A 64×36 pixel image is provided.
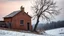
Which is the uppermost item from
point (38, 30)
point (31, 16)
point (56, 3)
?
point (56, 3)

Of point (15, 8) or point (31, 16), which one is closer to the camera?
point (15, 8)

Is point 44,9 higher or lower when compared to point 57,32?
higher

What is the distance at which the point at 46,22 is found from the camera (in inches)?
361

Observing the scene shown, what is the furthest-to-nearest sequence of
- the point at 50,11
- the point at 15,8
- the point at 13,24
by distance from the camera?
1. the point at 50,11
2. the point at 13,24
3. the point at 15,8

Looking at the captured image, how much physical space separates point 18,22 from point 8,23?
1.69ft

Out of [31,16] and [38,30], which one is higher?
[31,16]

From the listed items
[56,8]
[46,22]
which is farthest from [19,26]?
[56,8]

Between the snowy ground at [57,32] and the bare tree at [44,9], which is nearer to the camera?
the snowy ground at [57,32]

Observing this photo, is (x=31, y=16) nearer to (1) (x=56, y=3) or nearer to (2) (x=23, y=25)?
(2) (x=23, y=25)

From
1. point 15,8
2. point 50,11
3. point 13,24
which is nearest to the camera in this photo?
point 15,8

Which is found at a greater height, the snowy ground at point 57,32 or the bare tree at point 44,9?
the bare tree at point 44,9

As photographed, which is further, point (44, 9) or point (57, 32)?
point (44, 9)

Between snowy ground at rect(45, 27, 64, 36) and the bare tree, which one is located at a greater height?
the bare tree

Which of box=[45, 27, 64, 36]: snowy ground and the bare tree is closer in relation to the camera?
box=[45, 27, 64, 36]: snowy ground
